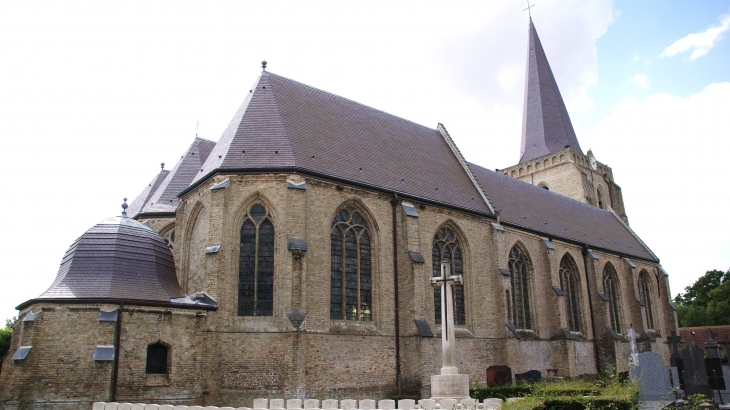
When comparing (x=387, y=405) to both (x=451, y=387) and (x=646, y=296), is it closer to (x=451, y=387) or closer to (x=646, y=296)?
(x=451, y=387)

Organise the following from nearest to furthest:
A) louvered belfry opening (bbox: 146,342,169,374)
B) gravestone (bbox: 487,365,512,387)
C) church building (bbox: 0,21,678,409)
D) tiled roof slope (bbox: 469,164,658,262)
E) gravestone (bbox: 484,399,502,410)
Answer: gravestone (bbox: 484,399,502,410) → church building (bbox: 0,21,678,409) → louvered belfry opening (bbox: 146,342,169,374) → gravestone (bbox: 487,365,512,387) → tiled roof slope (bbox: 469,164,658,262)

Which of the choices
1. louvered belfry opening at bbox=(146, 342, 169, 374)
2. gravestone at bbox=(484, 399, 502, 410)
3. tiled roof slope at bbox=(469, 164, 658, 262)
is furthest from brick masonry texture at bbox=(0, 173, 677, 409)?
gravestone at bbox=(484, 399, 502, 410)

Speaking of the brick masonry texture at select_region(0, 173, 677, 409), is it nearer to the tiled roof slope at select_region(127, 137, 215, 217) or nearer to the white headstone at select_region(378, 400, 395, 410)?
the tiled roof slope at select_region(127, 137, 215, 217)

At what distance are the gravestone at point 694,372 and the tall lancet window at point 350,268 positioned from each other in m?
10.0

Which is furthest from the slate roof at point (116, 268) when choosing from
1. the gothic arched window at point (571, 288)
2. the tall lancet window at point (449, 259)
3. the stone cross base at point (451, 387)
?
the gothic arched window at point (571, 288)

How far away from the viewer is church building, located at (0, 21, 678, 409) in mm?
16406

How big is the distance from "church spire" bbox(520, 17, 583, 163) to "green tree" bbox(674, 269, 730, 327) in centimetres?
3007

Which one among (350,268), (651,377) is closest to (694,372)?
(651,377)

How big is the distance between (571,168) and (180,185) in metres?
29.5

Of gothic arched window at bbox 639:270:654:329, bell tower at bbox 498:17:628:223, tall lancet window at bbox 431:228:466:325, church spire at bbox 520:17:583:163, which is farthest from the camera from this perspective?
church spire at bbox 520:17:583:163

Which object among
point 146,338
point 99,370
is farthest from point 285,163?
point 99,370

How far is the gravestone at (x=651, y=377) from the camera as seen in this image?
17.4 metres

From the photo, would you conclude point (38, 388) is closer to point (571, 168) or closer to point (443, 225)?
point (443, 225)

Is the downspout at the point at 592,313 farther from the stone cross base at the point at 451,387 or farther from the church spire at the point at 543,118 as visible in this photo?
the stone cross base at the point at 451,387
